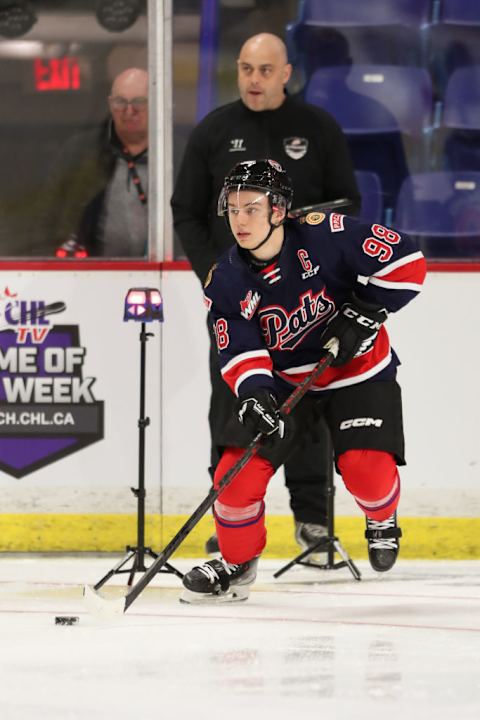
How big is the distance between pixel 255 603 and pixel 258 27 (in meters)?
Answer: 2.02

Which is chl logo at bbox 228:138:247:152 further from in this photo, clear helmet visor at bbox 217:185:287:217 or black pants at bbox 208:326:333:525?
clear helmet visor at bbox 217:185:287:217

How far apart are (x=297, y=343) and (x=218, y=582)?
63 cm

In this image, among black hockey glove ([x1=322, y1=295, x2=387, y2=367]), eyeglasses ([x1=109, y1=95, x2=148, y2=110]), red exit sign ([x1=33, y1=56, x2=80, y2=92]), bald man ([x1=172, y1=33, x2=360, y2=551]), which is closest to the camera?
black hockey glove ([x1=322, y1=295, x2=387, y2=367])

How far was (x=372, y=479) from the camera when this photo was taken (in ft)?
11.0

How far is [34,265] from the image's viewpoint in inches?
171

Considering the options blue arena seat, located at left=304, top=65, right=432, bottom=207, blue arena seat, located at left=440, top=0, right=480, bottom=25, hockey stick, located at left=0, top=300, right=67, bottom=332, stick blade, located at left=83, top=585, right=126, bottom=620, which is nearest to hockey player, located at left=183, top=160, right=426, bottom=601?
stick blade, located at left=83, top=585, right=126, bottom=620

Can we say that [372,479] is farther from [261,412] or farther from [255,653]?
[255,653]

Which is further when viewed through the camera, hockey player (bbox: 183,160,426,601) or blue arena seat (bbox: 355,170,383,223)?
blue arena seat (bbox: 355,170,383,223)

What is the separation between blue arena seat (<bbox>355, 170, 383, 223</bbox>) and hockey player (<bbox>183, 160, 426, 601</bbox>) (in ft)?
3.76

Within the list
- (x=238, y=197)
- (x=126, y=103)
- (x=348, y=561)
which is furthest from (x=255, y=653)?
(x=126, y=103)

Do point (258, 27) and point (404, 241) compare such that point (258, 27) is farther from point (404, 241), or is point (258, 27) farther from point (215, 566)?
point (215, 566)

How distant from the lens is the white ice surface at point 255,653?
2311mm

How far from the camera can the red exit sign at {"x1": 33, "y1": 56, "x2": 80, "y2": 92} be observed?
4527 mm

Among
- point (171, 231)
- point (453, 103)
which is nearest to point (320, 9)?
point (453, 103)
